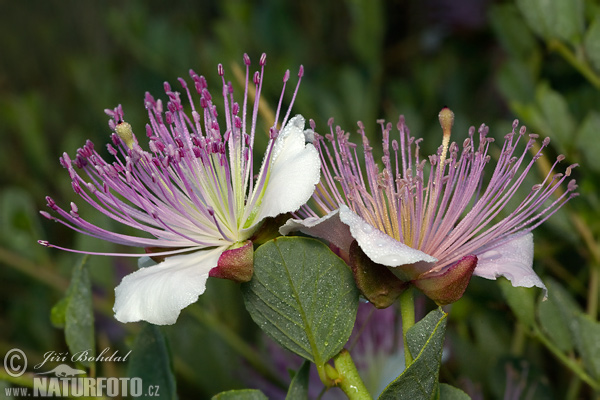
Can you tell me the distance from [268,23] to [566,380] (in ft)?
2.98

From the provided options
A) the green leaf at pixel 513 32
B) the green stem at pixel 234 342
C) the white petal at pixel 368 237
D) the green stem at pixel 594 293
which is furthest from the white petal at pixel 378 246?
the green leaf at pixel 513 32

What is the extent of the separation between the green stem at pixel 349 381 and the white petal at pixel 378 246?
3.8 inches

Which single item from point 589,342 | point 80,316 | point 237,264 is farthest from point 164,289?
point 589,342

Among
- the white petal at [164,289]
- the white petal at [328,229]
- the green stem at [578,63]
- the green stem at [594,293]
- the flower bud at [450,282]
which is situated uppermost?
the green stem at [578,63]

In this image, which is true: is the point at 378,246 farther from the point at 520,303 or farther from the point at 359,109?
the point at 359,109

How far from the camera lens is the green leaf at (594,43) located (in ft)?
2.70

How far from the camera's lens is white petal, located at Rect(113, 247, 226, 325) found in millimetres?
514

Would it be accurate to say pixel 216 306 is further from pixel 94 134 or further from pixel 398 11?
pixel 398 11

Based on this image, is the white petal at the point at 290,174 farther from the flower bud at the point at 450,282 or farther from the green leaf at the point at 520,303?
the green leaf at the point at 520,303

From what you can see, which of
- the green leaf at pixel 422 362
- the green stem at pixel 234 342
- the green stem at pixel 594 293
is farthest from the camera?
the green stem at pixel 234 342

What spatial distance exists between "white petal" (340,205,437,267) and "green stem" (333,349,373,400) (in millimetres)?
97

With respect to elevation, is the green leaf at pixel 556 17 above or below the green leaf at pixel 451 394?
above

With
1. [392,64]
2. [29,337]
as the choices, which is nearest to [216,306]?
[29,337]

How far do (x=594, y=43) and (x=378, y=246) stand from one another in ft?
1.66
